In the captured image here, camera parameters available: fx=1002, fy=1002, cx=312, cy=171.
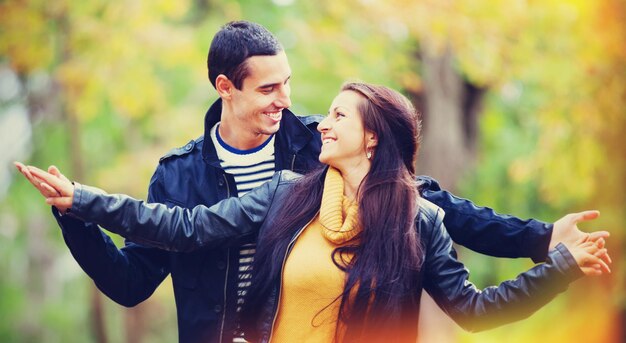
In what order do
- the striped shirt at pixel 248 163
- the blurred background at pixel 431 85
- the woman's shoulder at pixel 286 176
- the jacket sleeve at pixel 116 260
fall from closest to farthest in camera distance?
the jacket sleeve at pixel 116 260, the woman's shoulder at pixel 286 176, the striped shirt at pixel 248 163, the blurred background at pixel 431 85

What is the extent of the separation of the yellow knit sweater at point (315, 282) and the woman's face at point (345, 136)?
0.58 feet

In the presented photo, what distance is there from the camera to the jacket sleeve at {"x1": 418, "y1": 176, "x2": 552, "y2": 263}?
13.5ft

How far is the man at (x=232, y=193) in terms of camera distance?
4.11m

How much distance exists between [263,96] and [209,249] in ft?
2.50

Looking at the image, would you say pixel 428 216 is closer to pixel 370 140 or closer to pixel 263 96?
pixel 370 140

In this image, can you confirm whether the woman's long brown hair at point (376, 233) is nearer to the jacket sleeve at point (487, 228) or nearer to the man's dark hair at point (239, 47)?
the jacket sleeve at point (487, 228)

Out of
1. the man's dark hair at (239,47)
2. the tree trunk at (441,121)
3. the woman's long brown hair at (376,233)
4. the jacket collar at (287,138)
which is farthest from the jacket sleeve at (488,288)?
the tree trunk at (441,121)

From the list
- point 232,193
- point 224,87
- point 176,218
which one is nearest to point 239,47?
point 224,87

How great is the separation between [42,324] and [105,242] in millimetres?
22234

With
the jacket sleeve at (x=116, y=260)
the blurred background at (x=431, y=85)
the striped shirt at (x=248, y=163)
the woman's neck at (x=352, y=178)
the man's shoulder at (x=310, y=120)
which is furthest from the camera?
the blurred background at (x=431, y=85)

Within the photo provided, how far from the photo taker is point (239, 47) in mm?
4523

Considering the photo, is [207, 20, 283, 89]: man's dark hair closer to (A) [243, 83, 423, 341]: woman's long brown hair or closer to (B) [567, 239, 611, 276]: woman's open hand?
(A) [243, 83, 423, 341]: woman's long brown hair

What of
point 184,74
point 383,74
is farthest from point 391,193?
point 184,74

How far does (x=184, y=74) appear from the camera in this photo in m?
14.1
